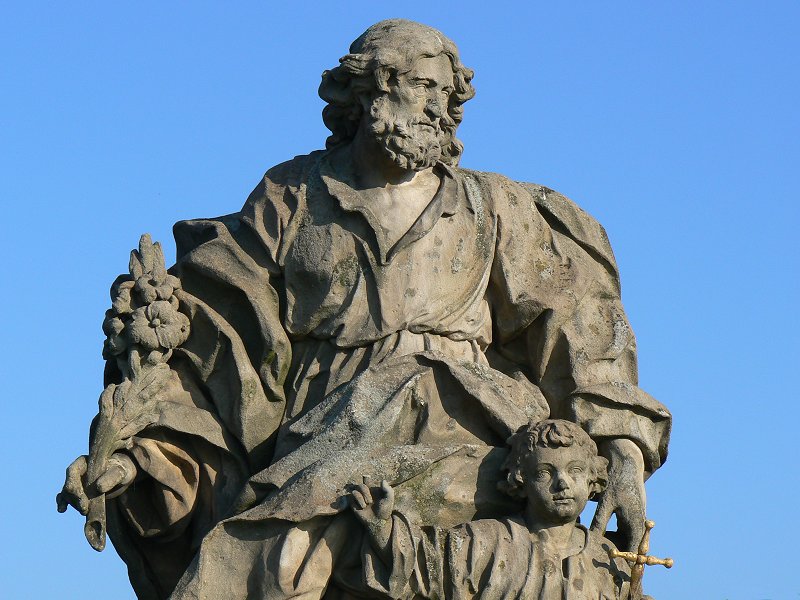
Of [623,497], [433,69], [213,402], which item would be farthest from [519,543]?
[433,69]

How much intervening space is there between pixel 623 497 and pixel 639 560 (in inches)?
28.5

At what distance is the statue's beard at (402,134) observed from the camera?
53.2 ft

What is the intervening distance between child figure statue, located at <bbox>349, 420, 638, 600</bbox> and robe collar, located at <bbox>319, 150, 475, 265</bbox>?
57.3 inches

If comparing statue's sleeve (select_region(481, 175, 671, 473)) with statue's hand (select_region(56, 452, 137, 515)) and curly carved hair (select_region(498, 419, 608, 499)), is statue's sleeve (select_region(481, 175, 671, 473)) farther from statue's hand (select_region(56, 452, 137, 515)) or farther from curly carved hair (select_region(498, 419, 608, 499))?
statue's hand (select_region(56, 452, 137, 515))

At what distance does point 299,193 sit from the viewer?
16.5 metres

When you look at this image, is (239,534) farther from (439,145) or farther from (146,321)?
(439,145)

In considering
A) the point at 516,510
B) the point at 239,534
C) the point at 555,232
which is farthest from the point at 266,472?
the point at 555,232

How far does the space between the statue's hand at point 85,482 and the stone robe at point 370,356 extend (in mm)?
147

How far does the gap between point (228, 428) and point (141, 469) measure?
22.6 inches

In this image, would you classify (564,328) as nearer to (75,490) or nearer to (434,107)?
(434,107)

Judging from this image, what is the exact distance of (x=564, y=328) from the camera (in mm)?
16578

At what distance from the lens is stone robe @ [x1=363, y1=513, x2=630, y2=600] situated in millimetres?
15031

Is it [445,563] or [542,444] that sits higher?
[542,444]

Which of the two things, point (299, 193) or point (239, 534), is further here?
point (299, 193)
